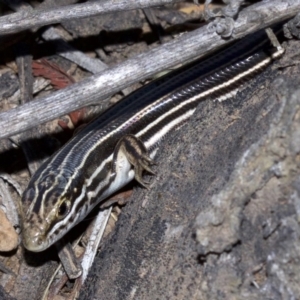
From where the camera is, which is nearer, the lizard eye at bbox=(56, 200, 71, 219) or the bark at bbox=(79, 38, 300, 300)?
the bark at bbox=(79, 38, 300, 300)

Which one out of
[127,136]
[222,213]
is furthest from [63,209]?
[222,213]

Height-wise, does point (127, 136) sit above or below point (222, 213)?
below

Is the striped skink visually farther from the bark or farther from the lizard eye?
the bark

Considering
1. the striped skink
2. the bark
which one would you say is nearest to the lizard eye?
the striped skink

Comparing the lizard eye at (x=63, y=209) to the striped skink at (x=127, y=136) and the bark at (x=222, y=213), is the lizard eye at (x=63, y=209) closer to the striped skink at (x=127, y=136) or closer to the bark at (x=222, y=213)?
the striped skink at (x=127, y=136)

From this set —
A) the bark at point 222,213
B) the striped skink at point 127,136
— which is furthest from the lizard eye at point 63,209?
the bark at point 222,213

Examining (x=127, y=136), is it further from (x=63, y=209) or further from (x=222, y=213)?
(x=222, y=213)

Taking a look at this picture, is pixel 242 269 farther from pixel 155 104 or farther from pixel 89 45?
pixel 89 45
